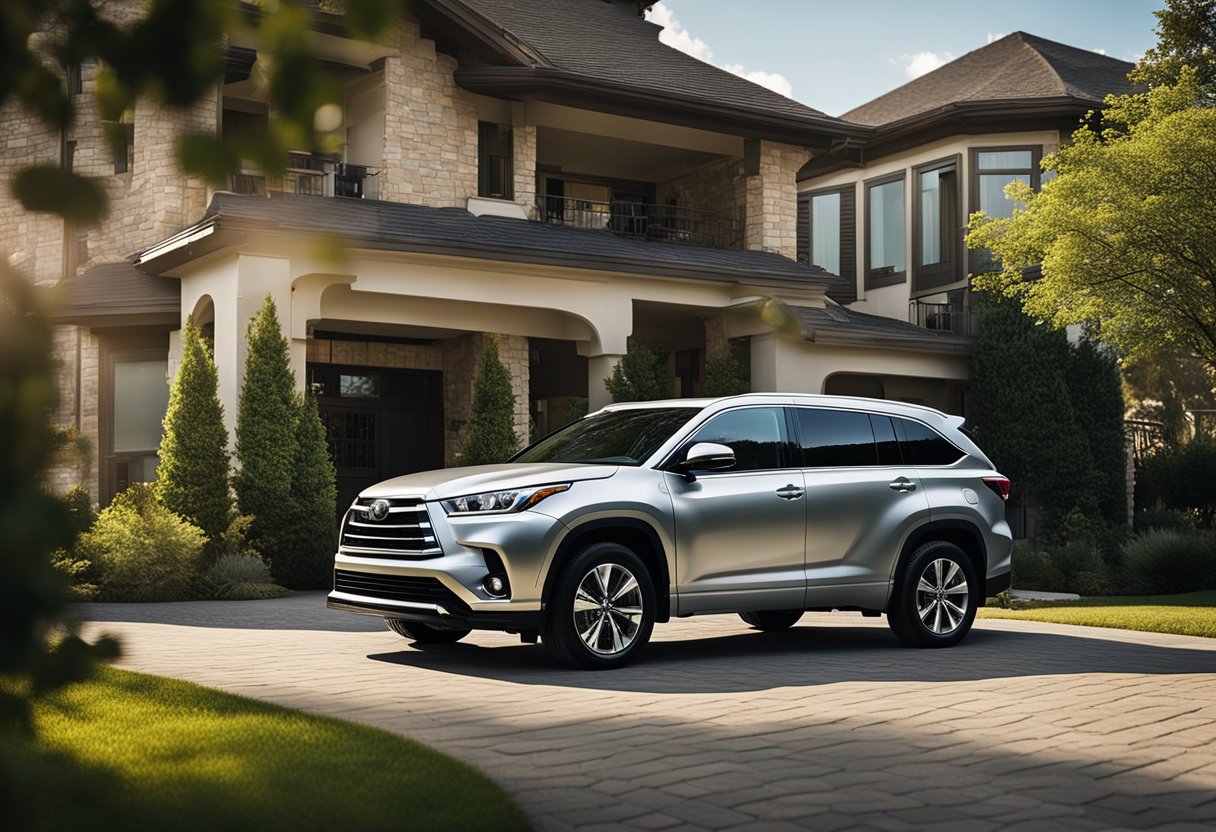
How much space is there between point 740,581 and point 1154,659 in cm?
335

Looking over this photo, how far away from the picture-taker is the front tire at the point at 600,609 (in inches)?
343

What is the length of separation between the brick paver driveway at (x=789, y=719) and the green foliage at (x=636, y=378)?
9832mm

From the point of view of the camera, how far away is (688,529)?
9.27 metres

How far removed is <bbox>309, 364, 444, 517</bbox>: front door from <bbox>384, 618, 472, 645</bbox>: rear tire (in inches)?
488

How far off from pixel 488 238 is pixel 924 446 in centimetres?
A: 1101

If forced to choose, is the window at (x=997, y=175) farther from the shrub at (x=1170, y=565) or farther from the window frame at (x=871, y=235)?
the shrub at (x=1170, y=565)

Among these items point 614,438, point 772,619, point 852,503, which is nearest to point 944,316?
point 772,619

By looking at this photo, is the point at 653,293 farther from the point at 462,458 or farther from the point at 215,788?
the point at 215,788

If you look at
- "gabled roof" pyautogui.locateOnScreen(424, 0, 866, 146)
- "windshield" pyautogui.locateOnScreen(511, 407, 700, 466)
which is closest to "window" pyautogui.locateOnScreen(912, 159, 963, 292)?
"gabled roof" pyautogui.locateOnScreen(424, 0, 866, 146)

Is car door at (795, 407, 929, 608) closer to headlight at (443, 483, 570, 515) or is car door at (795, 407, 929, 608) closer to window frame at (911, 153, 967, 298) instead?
headlight at (443, 483, 570, 515)

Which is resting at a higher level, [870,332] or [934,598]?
[870,332]

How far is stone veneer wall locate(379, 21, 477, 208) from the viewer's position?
2219cm

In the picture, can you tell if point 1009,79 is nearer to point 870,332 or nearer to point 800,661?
point 870,332

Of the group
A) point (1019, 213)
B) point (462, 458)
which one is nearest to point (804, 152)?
point (1019, 213)
